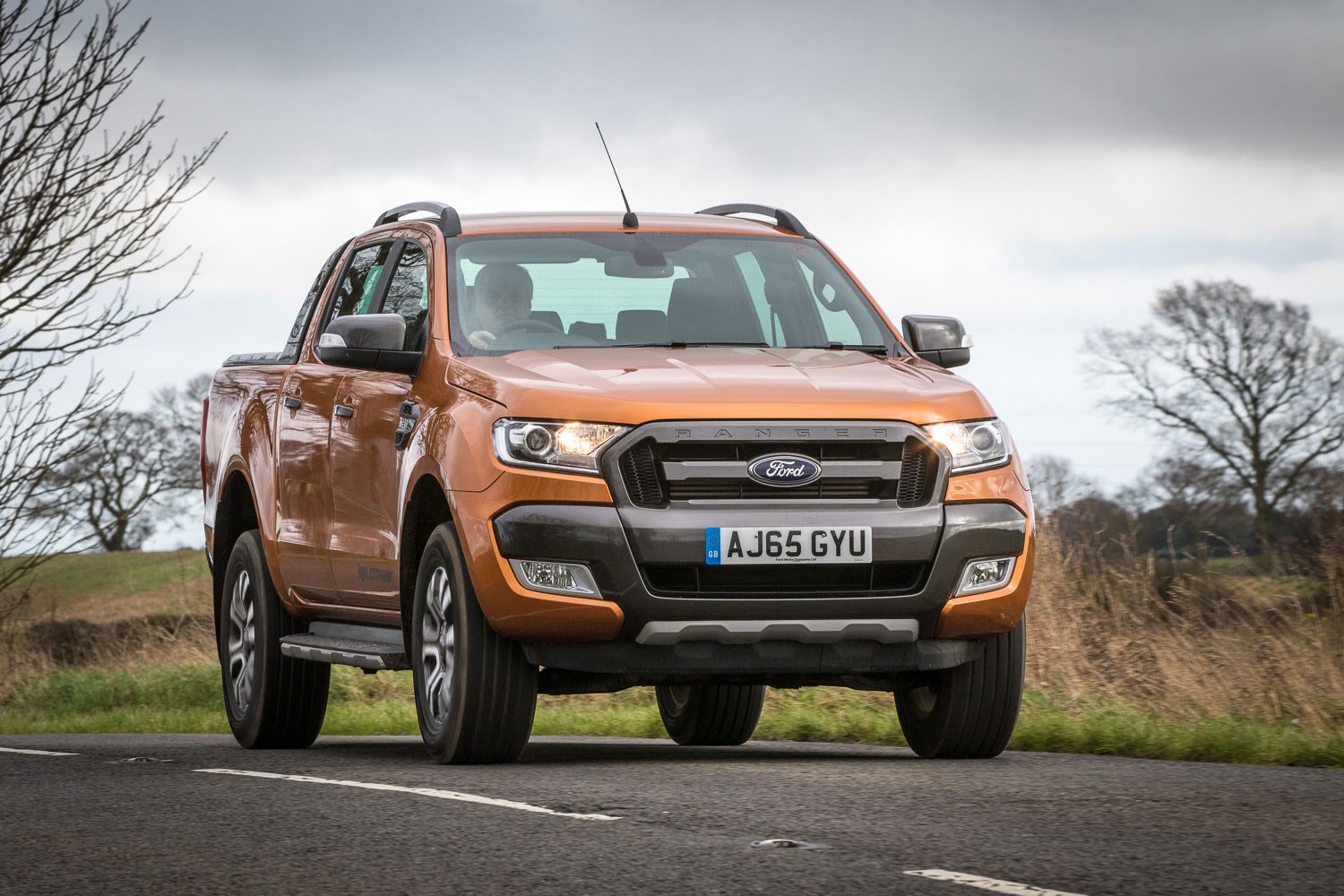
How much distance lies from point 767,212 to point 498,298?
72.8 inches

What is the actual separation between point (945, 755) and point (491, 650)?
1.98 metres

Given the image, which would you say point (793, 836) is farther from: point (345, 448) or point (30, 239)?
point (30, 239)

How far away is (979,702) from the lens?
26.0 feet

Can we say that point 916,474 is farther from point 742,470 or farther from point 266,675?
point 266,675

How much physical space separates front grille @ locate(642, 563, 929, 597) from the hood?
542mm

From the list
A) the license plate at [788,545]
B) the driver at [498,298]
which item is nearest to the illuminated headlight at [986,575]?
the license plate at [788,545]

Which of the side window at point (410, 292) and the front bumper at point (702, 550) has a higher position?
the side window at point (410, 292)

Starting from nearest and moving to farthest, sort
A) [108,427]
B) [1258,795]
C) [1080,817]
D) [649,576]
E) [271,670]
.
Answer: [1080,817]
[1258,795]
[649,576]
[271,670]
[108,427]

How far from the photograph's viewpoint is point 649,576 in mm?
7211

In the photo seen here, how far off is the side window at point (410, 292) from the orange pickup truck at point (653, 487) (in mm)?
22

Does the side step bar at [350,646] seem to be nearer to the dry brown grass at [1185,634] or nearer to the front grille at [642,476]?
the front grille at [642,476]

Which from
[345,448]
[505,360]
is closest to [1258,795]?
[505,360]

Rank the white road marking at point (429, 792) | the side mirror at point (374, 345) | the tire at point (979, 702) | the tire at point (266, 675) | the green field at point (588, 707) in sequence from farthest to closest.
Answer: the tire at point (266, 675)
the green field at point (588, 707)
the side mirror at point (374, 345)
the tire at point (979, 702)
the white road marking at point (429, 792)

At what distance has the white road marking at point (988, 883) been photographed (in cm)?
453
